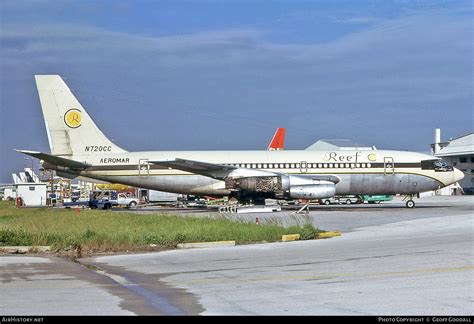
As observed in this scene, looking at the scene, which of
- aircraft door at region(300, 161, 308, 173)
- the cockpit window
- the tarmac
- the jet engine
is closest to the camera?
the tarmac

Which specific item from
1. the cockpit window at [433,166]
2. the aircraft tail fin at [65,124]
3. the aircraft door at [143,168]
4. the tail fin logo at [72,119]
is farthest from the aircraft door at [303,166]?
the tail fin logo at [72,119]

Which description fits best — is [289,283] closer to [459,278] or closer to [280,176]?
[459,278]

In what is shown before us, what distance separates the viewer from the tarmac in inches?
365

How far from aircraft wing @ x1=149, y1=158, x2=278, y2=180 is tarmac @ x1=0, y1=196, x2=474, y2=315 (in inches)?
882

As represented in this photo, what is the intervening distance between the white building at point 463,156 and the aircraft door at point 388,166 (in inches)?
2145

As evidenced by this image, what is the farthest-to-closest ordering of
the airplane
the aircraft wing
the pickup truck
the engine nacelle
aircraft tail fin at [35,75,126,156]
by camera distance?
the pickup truck < aircraft tail fin at [35,75,126,156] < the airplane < the aircraft wing < the engine nacelle

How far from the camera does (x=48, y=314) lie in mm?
8836

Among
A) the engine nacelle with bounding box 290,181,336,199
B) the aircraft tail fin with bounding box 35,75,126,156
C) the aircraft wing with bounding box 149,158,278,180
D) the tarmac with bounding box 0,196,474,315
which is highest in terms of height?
the aircraft tail fin with bounding box 35,75,126,156

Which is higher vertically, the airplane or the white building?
the white building

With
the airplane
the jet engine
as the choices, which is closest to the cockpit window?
the airplane

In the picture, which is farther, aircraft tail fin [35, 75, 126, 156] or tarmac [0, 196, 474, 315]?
aircraft tail fin [35, 75, 126, 156]

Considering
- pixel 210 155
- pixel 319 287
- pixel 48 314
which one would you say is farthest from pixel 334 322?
pixel 210 155

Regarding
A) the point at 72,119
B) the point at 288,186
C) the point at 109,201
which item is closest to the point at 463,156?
the point at 109,201

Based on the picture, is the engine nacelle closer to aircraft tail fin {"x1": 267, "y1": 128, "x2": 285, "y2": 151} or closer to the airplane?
the airplane
